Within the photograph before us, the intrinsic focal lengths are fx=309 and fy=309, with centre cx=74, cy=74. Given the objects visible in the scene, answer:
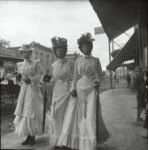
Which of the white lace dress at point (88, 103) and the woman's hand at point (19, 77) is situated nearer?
the white lace dress at point (88, 103)

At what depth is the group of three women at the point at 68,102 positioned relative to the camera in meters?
4.94

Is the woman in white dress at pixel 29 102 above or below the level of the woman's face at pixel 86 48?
below

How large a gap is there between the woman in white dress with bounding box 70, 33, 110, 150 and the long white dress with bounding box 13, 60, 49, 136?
2.70 ft

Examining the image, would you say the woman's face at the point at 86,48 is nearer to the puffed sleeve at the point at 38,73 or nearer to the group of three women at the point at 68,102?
the group of three women at the point at 68,102

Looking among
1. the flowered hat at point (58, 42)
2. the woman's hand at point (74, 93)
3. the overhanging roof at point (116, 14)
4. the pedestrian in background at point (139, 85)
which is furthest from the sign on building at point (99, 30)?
the woman's hand at point (74, 93)

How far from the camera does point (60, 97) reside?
17.6 feet

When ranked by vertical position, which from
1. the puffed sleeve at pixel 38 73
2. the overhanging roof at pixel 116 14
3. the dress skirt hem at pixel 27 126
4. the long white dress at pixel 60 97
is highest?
the overhanging roof at pixel 116 14

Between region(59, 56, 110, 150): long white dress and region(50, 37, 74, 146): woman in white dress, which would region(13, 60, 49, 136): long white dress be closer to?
region(50, 37, 74, 146): woman in white dress

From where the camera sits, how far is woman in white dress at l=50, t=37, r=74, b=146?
17.5ft

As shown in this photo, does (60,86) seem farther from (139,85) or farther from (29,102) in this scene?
(139,85)

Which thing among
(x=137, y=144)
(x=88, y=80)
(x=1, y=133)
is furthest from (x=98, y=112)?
(x=1, y=133)

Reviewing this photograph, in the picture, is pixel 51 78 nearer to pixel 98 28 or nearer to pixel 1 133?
pixel 1 133

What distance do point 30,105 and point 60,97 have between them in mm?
592

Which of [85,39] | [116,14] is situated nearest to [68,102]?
[85,39]
